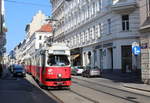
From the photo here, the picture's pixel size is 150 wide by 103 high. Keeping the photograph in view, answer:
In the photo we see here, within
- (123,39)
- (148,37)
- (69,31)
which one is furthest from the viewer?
(69,31)

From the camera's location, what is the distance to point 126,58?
129 feet

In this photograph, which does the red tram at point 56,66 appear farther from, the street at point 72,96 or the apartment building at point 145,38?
the apartment building at point 145,38

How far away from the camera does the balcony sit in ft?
124

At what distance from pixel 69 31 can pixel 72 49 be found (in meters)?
5.54

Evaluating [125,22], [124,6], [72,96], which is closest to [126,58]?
[125,22]

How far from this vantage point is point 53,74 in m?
19.7

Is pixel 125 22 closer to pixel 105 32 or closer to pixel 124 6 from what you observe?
pixel 124 6

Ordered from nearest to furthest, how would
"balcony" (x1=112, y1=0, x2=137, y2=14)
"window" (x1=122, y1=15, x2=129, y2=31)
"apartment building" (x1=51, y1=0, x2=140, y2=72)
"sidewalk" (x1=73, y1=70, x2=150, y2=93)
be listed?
"sidewalk" (x1=73, y1=70, x2=150, y2=93) → "balcony" (x1=112, y1=0, x2=137, y2=14) → "apartment building" (x1=51, y1=0, x2=140, y2=72) → "window" (x1=122, y1=15, x2=129, y2=31)

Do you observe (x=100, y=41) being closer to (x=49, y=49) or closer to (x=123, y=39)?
(x=123, y=39)

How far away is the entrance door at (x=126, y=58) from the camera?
39125 mm

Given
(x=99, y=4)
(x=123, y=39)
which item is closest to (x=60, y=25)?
(x=99, y=4)

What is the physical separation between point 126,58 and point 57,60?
68.5 feet

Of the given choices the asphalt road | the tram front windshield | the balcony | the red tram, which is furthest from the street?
the balcony

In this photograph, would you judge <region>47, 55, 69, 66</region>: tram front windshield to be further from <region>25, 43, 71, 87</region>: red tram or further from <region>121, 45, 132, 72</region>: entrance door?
<region>121, 45, 132, 72</region>: entrance door
